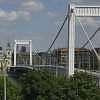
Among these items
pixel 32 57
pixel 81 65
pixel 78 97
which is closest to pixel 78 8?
pixel 78 97

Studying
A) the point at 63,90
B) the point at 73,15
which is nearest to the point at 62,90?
the point at 63,90

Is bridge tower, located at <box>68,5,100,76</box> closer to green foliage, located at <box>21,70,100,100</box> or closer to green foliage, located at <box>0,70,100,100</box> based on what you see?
green foliage, located at <box>0,70,100,100</box>

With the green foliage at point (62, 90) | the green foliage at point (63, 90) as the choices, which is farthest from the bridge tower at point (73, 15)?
the green foliage at point (63, 90)

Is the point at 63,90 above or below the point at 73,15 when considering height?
below

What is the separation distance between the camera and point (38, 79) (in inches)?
1007

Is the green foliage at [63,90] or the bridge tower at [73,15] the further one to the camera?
the bridge tower at [73,15]

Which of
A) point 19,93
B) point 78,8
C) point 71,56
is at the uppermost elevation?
point 78,8

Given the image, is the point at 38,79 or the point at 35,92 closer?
the point at 35,92

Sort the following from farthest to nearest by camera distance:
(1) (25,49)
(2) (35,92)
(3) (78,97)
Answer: (1) (25,49), (2) (35,92), (3) (78,97)

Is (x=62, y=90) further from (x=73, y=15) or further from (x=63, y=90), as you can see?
(x=73, y=15)

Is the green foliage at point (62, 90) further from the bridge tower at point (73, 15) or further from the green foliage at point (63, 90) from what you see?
the bridge tower at point (73, 15)

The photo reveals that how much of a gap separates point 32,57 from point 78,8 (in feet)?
204

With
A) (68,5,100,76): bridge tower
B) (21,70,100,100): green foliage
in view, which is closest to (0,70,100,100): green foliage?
(21,70,100,100): green foliage

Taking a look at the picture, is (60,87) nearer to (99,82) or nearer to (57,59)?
(99,82)
